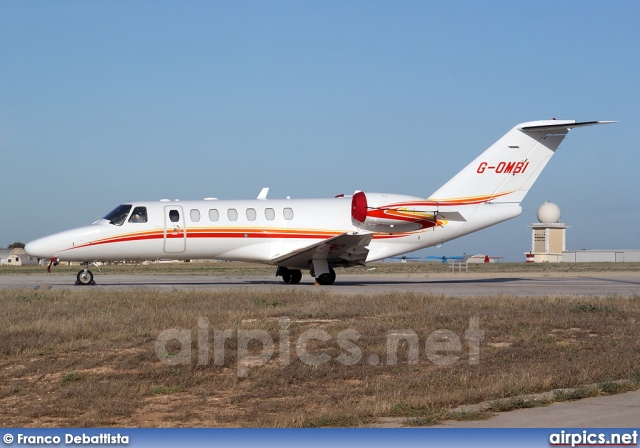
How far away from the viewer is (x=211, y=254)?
2617cm

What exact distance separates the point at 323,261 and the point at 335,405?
56.9 feet

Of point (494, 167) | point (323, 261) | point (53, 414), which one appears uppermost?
point (494, 167)

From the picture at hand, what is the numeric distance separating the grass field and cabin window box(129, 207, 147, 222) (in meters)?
8.92

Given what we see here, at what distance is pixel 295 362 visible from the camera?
1084cm

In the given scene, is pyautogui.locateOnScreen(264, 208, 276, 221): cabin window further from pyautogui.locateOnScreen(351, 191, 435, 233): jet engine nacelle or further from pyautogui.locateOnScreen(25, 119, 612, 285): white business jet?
pyautogui.locateOnScreen(351, 191, 435, 233): jet engine nacelle

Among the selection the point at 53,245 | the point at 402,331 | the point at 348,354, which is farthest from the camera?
the point at 53,245

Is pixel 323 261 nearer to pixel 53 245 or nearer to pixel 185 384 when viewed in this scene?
pixel 53 245

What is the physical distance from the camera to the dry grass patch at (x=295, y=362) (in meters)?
8.57

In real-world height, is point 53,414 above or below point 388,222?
below

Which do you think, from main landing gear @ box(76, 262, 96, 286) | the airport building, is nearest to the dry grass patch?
main landing gear @ box(76, 262, 96, 286)

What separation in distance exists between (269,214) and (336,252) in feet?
8.44

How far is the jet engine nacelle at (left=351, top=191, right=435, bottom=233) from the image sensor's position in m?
25.6

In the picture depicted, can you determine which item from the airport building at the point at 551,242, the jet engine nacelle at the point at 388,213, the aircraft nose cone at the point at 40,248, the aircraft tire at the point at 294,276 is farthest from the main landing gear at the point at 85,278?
the airport building at the point at 551,242

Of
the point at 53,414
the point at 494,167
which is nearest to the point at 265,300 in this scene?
the point at 53,414
